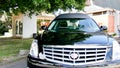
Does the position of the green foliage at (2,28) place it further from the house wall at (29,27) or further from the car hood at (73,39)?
the car hood at (73,39)

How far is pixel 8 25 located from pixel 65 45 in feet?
99.5

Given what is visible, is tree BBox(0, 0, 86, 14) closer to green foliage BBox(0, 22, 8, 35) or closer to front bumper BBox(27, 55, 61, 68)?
front bumper BBox(27, 55, 61, 68)

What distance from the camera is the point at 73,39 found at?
6648 mm

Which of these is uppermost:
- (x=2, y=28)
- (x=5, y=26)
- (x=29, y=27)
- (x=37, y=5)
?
(x=37, y=5)

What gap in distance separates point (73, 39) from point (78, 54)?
1.65 feet

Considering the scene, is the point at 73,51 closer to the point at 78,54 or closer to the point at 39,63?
the point at 78,54

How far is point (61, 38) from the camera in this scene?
6.77 metres

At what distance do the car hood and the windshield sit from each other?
1030mm

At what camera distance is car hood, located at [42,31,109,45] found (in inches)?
254

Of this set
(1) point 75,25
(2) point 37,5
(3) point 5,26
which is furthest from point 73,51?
(3) point 5,26

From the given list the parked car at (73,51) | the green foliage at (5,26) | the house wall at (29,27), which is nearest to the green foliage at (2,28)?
the green foliage at (5,26)

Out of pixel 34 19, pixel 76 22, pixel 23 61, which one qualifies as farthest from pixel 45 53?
pixel 34 19

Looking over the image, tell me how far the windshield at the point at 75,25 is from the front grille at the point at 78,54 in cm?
178

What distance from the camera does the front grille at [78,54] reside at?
6246mm
